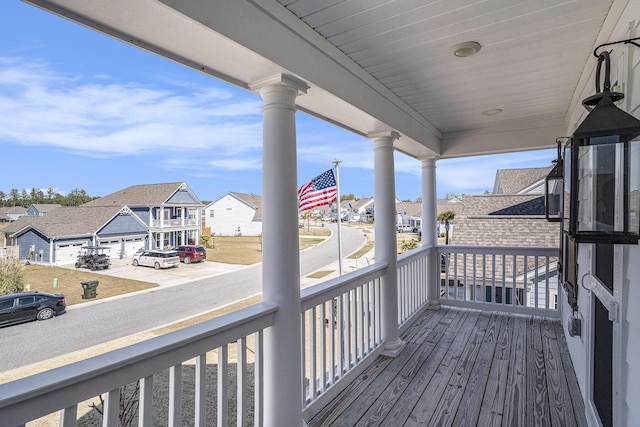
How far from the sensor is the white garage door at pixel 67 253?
1085 millimetres

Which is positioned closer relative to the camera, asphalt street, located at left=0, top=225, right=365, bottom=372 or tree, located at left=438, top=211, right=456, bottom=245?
asphalt street, located at left=0, top=225, right=365, bottom=372

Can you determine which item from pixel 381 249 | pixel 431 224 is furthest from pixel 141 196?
pixel 431 224

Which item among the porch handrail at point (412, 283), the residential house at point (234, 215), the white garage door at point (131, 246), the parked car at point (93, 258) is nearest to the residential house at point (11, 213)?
the parked car at point (93, 258)

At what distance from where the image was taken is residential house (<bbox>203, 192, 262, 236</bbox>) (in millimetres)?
1627

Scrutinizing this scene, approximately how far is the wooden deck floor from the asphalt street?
1362mm

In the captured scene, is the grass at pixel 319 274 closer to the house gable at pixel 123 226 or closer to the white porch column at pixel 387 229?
the white porch column at pixel 387 229

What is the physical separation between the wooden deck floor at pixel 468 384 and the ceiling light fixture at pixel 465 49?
2.46m

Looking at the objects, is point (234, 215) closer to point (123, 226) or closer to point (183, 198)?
point (183, 198)

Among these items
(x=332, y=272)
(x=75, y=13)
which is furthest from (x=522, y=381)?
(x=75, y=13)

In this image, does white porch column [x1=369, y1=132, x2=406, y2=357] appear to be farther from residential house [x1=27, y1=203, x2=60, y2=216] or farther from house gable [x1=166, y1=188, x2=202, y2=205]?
residential house [x1=27, y1=203, x2=60, y2=216]

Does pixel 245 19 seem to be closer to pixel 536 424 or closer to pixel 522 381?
pixel 536 424

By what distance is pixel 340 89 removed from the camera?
2.28 metres

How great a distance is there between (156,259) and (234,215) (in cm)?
54

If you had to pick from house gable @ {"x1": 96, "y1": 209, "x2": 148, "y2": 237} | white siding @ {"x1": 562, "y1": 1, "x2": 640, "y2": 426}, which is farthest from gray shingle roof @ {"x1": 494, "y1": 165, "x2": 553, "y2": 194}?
house gable @ {"x1": 96, "y1": 209, "x2": 148, "y2": 237}
